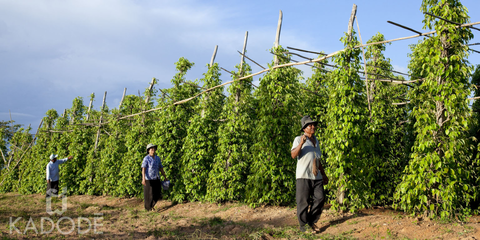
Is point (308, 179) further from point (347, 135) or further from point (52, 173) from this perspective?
point (52, 173)

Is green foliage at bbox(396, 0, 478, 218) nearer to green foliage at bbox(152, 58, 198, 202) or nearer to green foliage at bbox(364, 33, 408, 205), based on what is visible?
green foliage at bbox(364, 33, 408, 205)

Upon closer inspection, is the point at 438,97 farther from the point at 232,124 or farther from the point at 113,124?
the point at 113,124

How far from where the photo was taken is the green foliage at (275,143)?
773 cm

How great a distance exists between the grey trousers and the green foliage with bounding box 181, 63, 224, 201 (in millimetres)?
4296

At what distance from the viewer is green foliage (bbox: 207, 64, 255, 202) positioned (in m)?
8.55

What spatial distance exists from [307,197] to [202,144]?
469 cm

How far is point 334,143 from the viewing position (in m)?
6.64

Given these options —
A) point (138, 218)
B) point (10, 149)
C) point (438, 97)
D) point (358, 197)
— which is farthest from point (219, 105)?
point (10, 149)

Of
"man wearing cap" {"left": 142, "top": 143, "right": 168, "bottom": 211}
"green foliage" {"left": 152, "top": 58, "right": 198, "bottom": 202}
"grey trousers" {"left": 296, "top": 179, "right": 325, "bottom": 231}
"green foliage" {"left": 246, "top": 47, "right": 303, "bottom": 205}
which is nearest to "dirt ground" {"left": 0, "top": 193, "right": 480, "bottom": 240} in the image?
"grey trousers" {"left": 296, "top": 179, "right": 325, "bottom": 231}

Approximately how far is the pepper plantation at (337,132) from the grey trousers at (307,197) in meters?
1.29

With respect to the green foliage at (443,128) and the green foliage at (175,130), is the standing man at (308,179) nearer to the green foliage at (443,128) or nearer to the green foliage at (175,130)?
the green foliage at (443,128)

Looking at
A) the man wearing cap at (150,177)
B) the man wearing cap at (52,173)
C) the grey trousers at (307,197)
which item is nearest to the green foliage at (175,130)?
→ the man wearing cap at (150,177)

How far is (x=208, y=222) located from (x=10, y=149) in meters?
24.2

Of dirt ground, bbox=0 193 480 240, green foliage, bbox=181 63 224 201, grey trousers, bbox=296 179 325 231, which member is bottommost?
dirt ground, bbox=0 193 480 240
